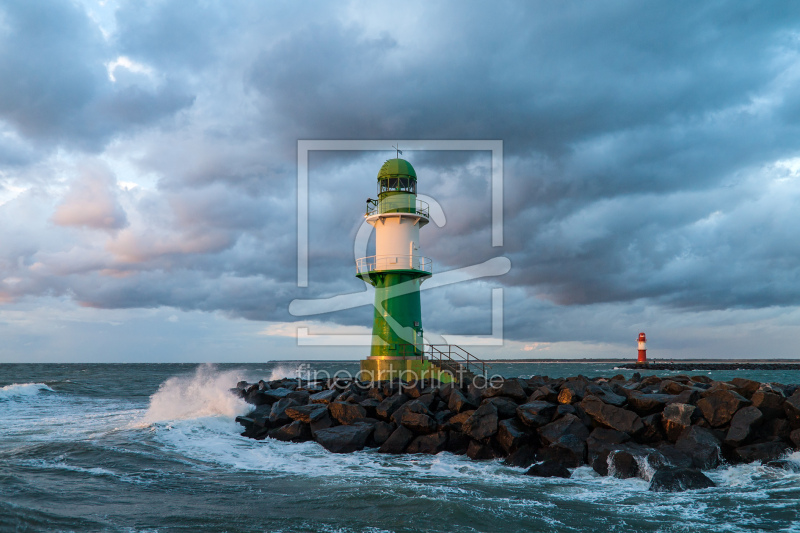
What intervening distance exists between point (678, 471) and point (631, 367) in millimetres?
78047

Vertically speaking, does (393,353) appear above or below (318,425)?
above

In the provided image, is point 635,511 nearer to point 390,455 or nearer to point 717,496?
point 717,496

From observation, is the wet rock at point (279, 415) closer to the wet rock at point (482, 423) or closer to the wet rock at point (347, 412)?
the wet rock at point (347, 412)

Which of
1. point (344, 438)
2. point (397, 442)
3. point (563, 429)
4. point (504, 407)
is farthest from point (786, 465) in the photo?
point (344, 438)

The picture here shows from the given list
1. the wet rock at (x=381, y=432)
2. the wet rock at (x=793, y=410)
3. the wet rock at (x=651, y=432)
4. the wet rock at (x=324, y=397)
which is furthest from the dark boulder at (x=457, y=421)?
the wet rock at (x=793, y=410)

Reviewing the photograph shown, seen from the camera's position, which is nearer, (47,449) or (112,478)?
(112,478)

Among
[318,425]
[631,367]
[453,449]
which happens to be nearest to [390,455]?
[453,449]

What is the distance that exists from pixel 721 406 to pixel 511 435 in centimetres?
447

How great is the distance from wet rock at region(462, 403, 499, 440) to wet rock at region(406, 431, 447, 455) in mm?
620

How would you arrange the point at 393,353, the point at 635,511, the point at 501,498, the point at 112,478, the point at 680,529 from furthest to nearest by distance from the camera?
the point at 393,353 → the point at 112,478 → the point at 501,498 → the point at 635,511 → the point at 680,529

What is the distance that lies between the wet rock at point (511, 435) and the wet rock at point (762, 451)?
4.16 metres

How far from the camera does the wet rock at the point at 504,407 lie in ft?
44.8

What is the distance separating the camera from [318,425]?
14.9 metres

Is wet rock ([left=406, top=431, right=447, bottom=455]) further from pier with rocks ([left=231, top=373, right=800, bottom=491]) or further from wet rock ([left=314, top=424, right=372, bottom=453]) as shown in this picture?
wet rock ([left=314, top=424, right=372, bottom=453])
